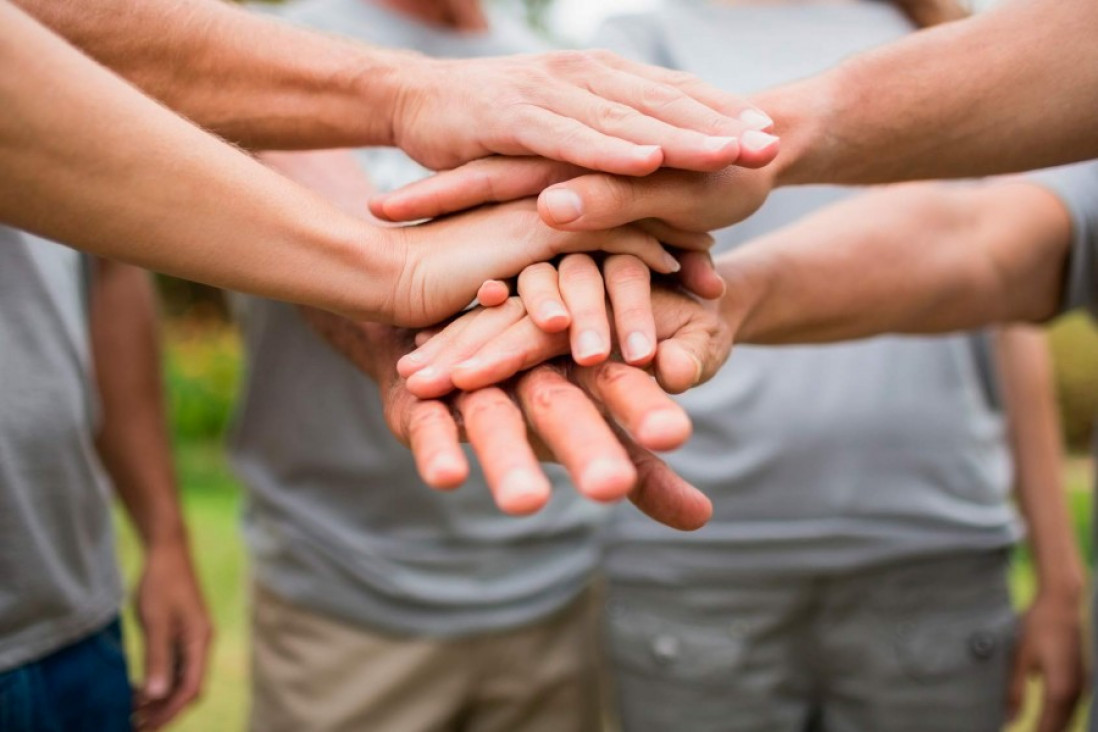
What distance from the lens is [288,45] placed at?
1564mm

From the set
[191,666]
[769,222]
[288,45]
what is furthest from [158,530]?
[769,222]

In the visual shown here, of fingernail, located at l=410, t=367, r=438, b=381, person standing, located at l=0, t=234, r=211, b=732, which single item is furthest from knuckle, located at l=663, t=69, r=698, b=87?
person standing, located at l=0, t=234, r=211, b=732

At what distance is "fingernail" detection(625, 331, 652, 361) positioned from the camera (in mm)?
1226

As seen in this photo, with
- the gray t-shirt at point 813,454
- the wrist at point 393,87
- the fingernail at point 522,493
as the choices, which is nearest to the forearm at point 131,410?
the wrist at point 393,87

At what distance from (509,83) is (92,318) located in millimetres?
1099

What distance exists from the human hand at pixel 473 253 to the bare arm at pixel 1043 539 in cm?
110

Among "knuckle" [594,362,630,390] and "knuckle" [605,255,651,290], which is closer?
"knuckle" [594,362,630,390]

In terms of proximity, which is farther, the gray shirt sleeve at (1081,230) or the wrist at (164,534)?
the wrist at (164,534)

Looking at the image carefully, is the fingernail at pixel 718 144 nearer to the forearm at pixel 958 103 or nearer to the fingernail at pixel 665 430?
the forearm at pixel 958 103

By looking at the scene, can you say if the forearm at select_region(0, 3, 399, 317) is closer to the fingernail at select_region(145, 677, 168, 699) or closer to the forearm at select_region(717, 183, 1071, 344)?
the forearm at select_region(717, 183, 1071, 344)

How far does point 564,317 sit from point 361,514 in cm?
94

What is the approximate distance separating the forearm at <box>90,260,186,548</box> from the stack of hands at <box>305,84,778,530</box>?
0.76 m

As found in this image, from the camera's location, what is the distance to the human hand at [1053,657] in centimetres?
199

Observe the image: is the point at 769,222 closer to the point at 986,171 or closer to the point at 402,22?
the point at 986,171
